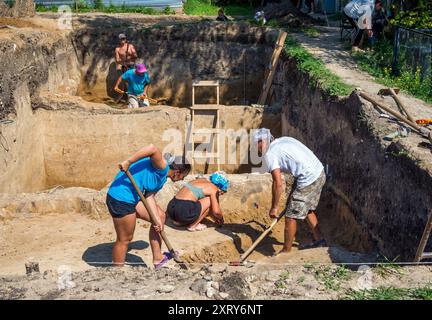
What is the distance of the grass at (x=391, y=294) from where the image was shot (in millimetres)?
4551

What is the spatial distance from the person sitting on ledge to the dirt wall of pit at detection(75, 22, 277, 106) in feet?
21.7

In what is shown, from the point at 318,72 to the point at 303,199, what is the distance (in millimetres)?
3720

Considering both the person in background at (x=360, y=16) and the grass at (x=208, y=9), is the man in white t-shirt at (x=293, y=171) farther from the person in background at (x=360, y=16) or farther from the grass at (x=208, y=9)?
the grass at (x=208, y=9)

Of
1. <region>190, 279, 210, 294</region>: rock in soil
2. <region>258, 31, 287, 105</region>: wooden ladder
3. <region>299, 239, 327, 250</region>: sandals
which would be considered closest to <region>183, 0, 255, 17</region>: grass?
<region>258, 31, 287, 105</region>: wooden ladder

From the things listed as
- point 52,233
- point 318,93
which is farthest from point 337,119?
point 52,233

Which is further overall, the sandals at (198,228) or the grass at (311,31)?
the grass at (311,31)

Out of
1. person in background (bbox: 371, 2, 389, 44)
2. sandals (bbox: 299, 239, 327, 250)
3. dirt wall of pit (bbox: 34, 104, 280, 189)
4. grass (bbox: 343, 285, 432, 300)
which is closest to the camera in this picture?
grass (bbox: 343, 285, 432, 300)

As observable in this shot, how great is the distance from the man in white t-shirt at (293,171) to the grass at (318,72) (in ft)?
7.23

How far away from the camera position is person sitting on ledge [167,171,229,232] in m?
7.84

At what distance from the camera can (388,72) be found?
10.5m

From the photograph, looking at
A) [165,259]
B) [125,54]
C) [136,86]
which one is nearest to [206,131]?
[136,86]

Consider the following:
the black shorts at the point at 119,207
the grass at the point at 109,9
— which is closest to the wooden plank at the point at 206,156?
the black shorts at the point at 119,207

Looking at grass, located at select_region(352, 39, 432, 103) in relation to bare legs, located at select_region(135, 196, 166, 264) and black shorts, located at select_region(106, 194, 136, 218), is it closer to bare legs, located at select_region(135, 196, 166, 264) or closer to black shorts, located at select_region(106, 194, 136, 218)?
bare legs, located at select_region(135, 196, 166, 264)

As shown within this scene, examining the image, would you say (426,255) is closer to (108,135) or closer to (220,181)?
(220,181)
